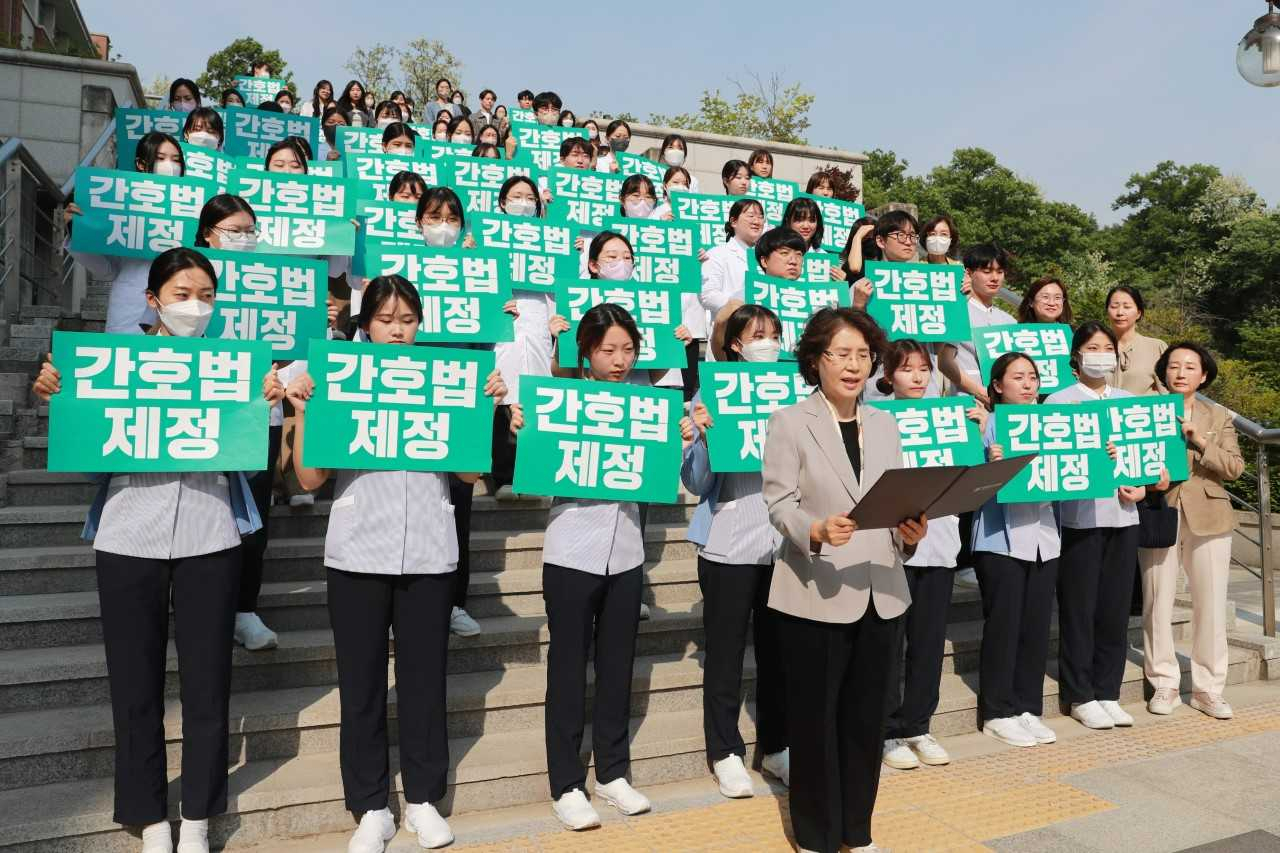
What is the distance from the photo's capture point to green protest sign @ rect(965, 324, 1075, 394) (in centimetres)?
615

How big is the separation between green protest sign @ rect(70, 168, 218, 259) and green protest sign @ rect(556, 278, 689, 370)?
247cm

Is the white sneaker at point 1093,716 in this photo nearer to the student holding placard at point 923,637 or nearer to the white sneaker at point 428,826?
the student holding placard at point 923,637

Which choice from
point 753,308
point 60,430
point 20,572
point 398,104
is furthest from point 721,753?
point 398,104

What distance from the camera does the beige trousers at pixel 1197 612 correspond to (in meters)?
6.01

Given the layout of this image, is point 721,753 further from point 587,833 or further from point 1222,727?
point 1222,727

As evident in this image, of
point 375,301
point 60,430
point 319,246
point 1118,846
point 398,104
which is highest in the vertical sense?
point 398,104

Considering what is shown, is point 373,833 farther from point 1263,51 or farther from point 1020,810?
point 1263,51

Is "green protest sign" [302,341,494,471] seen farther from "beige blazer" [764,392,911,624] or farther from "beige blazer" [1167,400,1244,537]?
"beige blazer" [1167,400,1244,537]

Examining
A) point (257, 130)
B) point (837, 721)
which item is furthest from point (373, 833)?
point (257, 130)

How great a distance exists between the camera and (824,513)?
3.64 meters

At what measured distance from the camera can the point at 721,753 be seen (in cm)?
457

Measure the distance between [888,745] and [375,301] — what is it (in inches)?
138

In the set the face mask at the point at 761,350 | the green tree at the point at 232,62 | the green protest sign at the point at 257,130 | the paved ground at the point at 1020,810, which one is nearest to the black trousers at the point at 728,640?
the paved ground at the point at 1020,810

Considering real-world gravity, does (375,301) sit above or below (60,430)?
above
